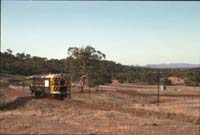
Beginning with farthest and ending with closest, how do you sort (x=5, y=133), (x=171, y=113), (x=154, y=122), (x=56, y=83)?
(x=56, y=83)
(x=171, y=113)
(x=154, y=122)
(x=5, y=133)

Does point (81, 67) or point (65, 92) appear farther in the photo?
point (81, 67)

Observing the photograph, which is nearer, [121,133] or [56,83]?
[121,133]

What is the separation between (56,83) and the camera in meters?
42.2

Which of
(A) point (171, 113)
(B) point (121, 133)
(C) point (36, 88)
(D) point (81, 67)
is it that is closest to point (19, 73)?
(D) point (81, 67)

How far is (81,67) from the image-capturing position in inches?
2477

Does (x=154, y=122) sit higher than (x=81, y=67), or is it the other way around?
(x=81, y=67)

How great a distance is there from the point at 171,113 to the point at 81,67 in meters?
38.0

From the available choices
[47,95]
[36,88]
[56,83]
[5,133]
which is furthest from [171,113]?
[36,88]

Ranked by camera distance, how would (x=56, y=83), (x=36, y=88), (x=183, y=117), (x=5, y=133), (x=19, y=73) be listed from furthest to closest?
(x=19, y=73)
(x=36, y=88)
(x=56, y=83)
(x=183, y=117)
(x=5, y=133)

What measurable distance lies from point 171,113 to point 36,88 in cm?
2572

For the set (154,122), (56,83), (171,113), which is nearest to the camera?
(154,122)

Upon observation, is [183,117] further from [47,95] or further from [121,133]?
[47,95]

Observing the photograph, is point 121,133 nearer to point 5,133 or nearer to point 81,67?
point 5,133

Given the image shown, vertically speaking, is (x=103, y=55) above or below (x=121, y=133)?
above
